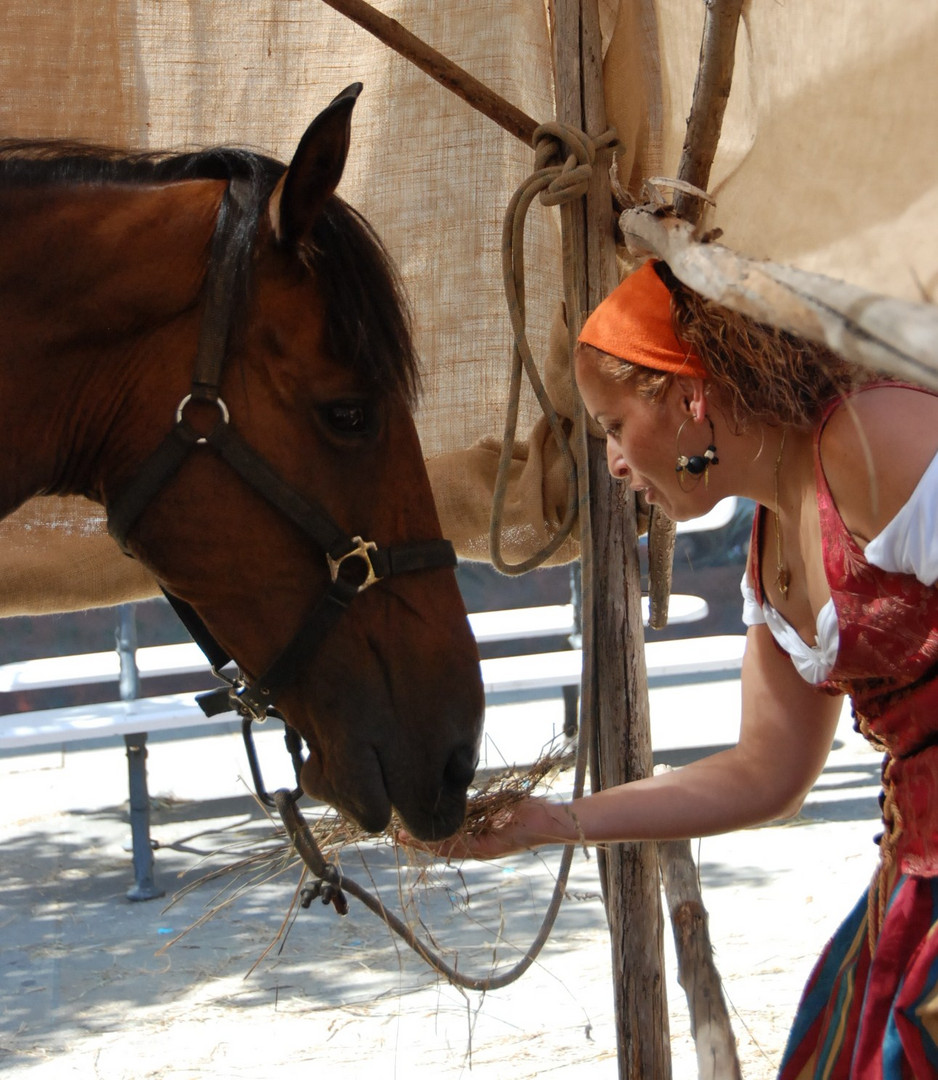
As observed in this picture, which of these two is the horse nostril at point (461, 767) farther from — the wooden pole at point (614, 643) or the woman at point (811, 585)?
the wooden pole at point (614, 643)

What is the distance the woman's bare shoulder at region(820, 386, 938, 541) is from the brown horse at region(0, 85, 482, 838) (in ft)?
1.74

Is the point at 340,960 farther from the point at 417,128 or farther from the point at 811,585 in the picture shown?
the point at 811,585

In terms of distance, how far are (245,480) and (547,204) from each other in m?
0.61

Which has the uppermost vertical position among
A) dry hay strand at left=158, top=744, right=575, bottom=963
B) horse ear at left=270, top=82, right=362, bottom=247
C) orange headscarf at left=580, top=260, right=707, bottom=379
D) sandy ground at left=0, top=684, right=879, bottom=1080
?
Answer: horse ear at left=270, top=82, right=362, bottom=247

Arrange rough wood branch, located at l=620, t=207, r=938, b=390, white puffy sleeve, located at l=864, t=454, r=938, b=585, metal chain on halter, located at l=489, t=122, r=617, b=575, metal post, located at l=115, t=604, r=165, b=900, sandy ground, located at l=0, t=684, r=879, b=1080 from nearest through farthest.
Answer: rough wood branch, located at l=620, t=207, r=938, b=390
white puffy sleeve, located at l=864, t=454, r=938, b=585
metal chain on halter, located at l=489, t=122, r=617, b=575
sandy ground, located at l=0, t=684, r=879, b=1080
metal post, located at l=115, t=604, r=165, b=900

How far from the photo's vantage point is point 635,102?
1.76m

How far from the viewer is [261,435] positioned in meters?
1.39

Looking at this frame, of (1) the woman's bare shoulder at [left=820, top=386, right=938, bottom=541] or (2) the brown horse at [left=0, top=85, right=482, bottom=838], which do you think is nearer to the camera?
(1) the woman's bare shoulder at [left=820, top=386, right=938, bottom=541]

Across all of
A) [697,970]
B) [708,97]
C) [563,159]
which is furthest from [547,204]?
[697,970]

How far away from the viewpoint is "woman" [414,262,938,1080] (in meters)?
1.14

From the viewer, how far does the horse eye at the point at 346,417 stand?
4.62ft

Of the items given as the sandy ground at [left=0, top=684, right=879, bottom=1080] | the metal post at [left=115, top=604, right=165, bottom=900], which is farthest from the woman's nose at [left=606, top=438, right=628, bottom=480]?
the metal post at [left=115, top=604, right=165, bottom=900]

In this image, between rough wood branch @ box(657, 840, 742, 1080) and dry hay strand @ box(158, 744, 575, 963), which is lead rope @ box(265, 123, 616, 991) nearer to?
dry hay strand @ box(158, 744, 575, 963)

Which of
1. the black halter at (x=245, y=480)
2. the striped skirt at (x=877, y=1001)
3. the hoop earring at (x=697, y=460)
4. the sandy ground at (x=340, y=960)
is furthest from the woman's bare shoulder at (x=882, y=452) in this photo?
the sandy ground at (x=340, y=960)
